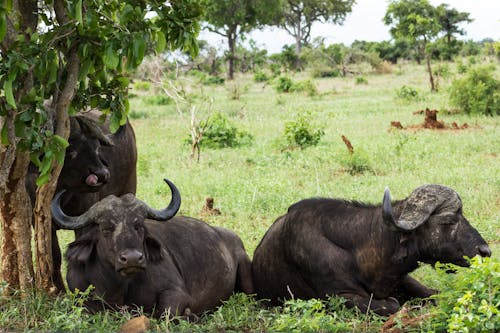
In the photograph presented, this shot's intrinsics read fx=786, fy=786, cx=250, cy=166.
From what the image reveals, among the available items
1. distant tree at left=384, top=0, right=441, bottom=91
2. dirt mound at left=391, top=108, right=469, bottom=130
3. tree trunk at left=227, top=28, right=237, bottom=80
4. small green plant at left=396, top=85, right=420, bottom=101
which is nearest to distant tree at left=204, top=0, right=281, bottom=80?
tree trunk at left=227, top=28, right=237, bottom=80

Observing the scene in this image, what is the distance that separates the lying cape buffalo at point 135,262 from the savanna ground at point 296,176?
16 centimetres

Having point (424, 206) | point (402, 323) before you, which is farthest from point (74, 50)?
point (402, 323)

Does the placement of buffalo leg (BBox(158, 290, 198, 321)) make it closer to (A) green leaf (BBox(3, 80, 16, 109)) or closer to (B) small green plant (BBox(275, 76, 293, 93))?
(A) green leaf (BBox(3, 80, 16, 109))

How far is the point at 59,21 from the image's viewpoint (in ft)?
17.9

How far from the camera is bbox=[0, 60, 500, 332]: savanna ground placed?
201 inches

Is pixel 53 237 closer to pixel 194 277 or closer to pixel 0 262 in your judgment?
pixel 0 262

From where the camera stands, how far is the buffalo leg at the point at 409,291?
5891mm

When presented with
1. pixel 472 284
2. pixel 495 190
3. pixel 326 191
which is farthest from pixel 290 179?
pixel 472 284

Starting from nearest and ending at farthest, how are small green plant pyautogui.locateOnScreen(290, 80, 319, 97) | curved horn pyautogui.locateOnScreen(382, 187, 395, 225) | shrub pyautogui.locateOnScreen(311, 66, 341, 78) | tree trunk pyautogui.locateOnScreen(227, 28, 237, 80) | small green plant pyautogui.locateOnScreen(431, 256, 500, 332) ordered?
small green plant pyautogui.locateOnScreen(431, 256, 500, 332) < curved horn pyautogui.locateOnScreen(382, 187, 395, 225) < small green plant pyautogui.locateOnScreen(290, 80, 319, 97) < shrub pyautogui.locateOnScreen(311, 66, 341, 78) < tree trunk pyautogui.locateOnScreen(227, 28, 237, 80)

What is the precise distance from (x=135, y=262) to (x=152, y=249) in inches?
20.9

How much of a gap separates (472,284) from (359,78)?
24.2 m

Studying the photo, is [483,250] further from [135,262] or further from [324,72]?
[324,72]

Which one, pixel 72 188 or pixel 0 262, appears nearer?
pixel 0 262

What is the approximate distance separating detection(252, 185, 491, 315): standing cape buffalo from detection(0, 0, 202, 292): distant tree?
1.58 metres
